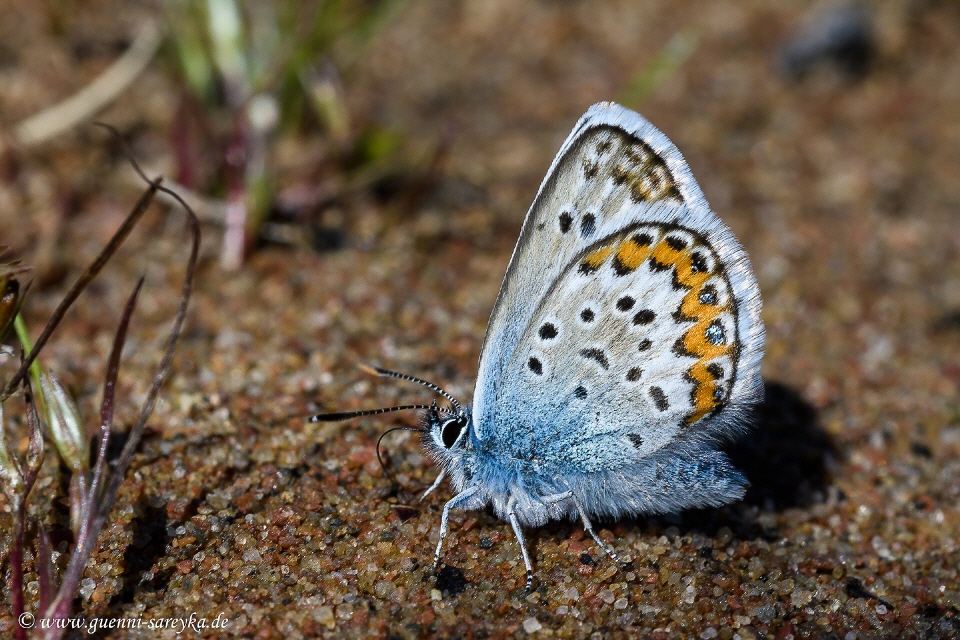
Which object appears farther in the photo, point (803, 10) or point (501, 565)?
point (803, 10)

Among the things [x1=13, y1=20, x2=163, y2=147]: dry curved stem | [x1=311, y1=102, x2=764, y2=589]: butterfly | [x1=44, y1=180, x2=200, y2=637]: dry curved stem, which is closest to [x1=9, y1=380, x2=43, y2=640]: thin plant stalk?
[x1=44, y1=180, x2=200, y2=637]: dry curved stem

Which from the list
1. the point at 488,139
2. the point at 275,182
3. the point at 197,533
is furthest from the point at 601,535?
the point at 488,139

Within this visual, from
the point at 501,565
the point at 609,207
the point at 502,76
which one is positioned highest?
the point at 502,76

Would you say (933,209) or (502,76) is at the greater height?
(502,76)

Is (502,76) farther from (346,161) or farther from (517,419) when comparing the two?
(517,419)

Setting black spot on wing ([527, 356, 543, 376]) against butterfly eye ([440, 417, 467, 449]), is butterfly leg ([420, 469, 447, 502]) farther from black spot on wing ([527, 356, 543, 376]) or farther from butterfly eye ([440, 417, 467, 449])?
black spot on wing ([527, 356, 543, 376])

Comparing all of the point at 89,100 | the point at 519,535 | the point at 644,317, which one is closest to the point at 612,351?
the point at 644,317
